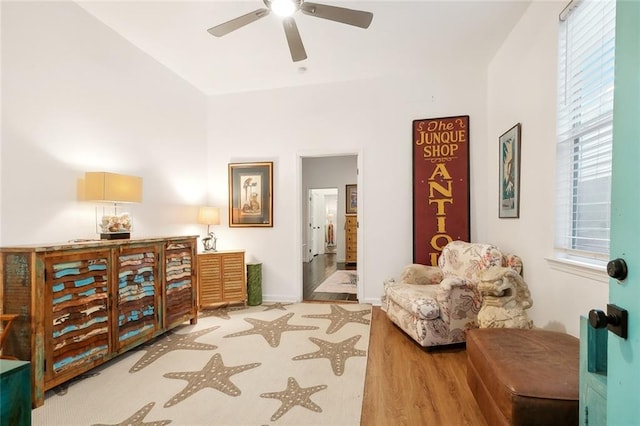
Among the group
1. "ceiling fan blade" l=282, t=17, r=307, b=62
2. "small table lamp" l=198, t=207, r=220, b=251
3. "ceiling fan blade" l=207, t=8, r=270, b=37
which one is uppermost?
"ceiling fan blade" l=207, t=8, r=270, b=37

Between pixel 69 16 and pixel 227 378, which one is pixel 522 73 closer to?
pixel 227 378

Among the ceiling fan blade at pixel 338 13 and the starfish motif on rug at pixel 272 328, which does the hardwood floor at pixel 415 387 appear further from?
the ceiling fan blade at pixel 338 13

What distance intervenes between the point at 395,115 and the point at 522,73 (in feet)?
4.77

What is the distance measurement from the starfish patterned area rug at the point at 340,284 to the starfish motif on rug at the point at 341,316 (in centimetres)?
92

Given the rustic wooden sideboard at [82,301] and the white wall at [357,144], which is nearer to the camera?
the rustic wooden sideboard at [82,301]

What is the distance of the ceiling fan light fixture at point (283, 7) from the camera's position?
1938 millimetres

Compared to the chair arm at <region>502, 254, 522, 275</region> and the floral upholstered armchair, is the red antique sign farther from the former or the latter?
the chair arm at <region>502, 254, 522, 275</region>

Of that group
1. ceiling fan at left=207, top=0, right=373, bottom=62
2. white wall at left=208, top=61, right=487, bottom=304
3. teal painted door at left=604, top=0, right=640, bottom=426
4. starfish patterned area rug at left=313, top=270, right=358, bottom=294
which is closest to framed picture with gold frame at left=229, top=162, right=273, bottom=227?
white wall at left=208, top=61, right=487, bottom=304

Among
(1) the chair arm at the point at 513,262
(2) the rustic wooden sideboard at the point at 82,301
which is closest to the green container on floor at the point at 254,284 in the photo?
(2) the rustic wooden sideboard at the point at 82,301

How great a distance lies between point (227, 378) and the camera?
81.7 inches

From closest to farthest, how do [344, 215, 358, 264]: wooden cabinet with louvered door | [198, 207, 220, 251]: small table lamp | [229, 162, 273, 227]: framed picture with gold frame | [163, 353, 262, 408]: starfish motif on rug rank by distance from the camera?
[163, 353, 262, 408]: starfish motif on rug → [198, 207, 220, 251]: small table lamp → [229, 162, 273, 227]: framed picture with gold frame → [344, 215, 358, 264]: wooden cabinet with louvered door

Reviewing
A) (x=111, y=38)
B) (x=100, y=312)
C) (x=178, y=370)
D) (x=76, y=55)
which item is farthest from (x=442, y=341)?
(x=111, y=38)

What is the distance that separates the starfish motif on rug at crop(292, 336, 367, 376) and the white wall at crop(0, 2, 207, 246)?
225 centimetres

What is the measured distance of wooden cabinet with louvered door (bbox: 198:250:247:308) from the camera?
143 inches
